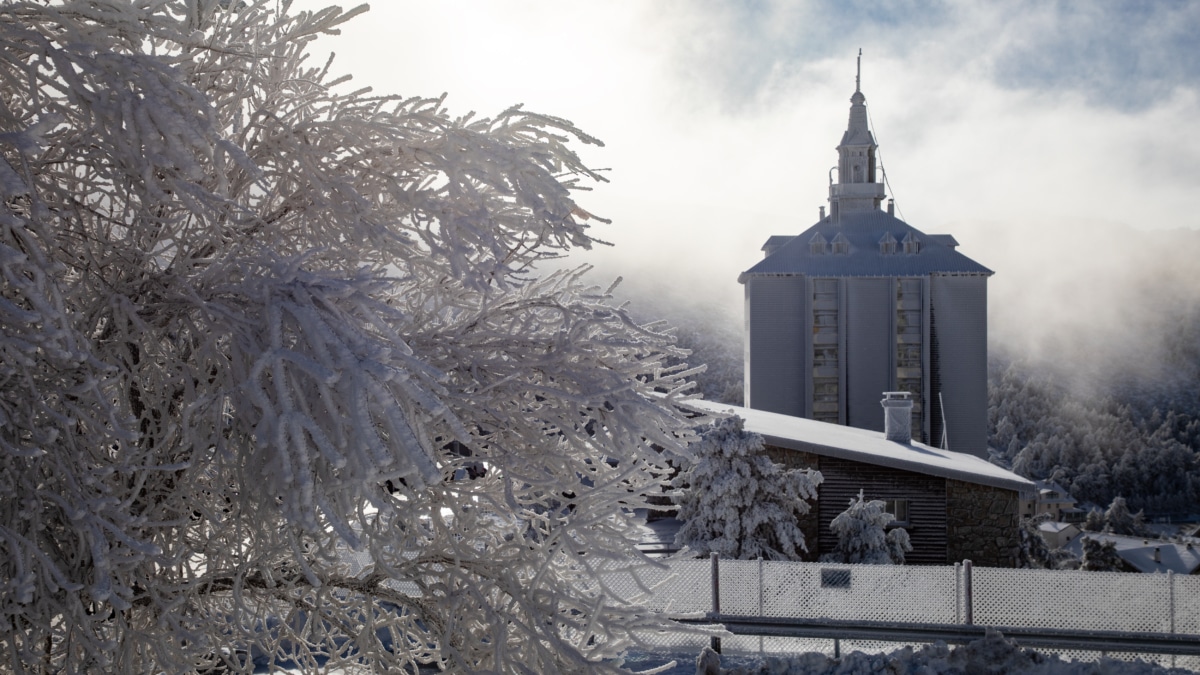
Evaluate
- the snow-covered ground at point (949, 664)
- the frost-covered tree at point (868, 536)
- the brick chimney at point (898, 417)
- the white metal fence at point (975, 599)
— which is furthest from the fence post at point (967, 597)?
the brick chimney at point (898, 417)

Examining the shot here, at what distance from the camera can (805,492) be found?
565 inches

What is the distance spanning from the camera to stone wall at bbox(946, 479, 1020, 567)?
14.7 meters

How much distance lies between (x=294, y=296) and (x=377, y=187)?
141 centimetres

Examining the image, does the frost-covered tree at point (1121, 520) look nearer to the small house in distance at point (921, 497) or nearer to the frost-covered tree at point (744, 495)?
the small house in distance at point (921, 497)

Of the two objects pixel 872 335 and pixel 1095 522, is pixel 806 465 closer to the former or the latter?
pixel 872 335

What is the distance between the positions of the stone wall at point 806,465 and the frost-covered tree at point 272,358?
10876 millimetres

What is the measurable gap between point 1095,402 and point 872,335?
36071 mm

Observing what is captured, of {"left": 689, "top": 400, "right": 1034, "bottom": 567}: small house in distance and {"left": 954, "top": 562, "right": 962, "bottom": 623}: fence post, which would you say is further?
{"left": 689, "top": 400, "right": 1034, "bottom": 567}: small house in distance

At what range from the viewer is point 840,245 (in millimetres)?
33938

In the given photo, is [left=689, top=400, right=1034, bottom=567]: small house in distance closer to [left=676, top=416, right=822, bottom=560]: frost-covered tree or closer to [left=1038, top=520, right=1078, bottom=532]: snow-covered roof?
[left=676, top=416, right=822, bottom=560]: frost-covered tree

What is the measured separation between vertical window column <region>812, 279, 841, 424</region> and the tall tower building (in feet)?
0.13

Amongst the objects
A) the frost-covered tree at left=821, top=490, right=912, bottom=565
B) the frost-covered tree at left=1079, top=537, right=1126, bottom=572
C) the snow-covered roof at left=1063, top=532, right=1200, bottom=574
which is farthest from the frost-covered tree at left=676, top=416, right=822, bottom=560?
the snow-covered roof at left=1063, top=532, right=1200, bottom=574

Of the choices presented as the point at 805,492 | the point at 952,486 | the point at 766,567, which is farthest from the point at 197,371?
the point at 952,486

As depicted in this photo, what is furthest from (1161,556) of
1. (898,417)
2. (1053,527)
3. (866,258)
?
(866,258)
